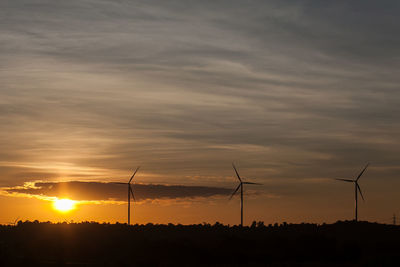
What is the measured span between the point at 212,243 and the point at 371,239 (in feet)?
179

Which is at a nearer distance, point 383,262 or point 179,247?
point 383,262

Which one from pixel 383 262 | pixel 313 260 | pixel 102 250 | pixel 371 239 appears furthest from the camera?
pixel 371 239

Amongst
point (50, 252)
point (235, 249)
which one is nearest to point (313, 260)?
point (235, 249)

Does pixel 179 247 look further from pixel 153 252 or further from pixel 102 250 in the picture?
pixel 102 250

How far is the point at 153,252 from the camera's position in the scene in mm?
157500

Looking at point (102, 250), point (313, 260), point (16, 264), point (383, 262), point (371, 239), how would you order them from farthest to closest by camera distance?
point (371, 239)
point (102, 250)
point (313, 260)
point (383, 262)
point (16, 264)

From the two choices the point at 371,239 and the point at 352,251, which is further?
the point at 371,239

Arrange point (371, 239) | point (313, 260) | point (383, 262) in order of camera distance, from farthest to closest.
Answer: point (371, 239), point (313, 260), point (383, 262)

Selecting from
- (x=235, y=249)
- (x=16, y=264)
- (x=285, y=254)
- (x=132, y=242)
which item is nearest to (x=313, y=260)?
(x=285, y=254)

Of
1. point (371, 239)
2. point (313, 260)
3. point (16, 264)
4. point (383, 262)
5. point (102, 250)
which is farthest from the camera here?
point (371, 239)

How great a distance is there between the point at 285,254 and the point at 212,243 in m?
16.4

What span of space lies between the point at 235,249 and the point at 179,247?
12.2m

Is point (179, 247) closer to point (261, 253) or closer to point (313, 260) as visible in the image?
point (261, 253)

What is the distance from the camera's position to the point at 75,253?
528 ft
